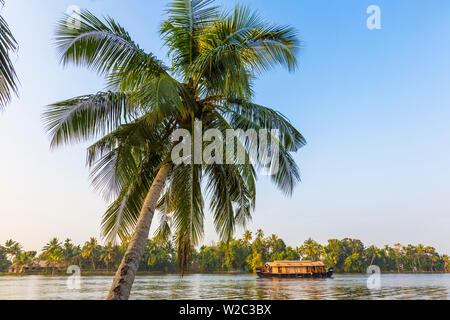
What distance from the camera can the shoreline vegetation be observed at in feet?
192

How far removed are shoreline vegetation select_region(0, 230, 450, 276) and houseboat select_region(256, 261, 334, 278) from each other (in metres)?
11.6

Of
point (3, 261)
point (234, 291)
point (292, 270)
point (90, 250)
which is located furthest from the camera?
point (3, 261)

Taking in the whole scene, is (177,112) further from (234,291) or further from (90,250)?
(90,250)

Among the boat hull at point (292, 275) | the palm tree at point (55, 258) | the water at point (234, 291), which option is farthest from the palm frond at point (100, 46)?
the palm tree at point (55, 258)

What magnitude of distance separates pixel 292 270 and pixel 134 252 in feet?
141

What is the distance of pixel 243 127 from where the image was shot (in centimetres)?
545

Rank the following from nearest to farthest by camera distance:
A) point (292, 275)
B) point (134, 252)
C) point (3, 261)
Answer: point (134, 252), point (292, 275), point (3, 261)

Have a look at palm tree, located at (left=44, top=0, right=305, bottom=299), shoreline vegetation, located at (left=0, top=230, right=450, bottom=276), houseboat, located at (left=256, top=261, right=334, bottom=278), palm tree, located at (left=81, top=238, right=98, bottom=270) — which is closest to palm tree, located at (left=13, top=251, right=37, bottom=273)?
shoreline vegetation, located at (left=0, top=230, right=450, bottom=276)

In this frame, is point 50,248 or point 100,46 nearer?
point 100,46

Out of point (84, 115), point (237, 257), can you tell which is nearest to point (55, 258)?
point (237, 257)

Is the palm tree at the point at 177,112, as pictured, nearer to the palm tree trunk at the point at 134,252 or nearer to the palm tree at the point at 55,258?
the palm tree trunk at the point at 134,252

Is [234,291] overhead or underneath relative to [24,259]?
overhead

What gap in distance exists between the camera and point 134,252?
3.87 metres
